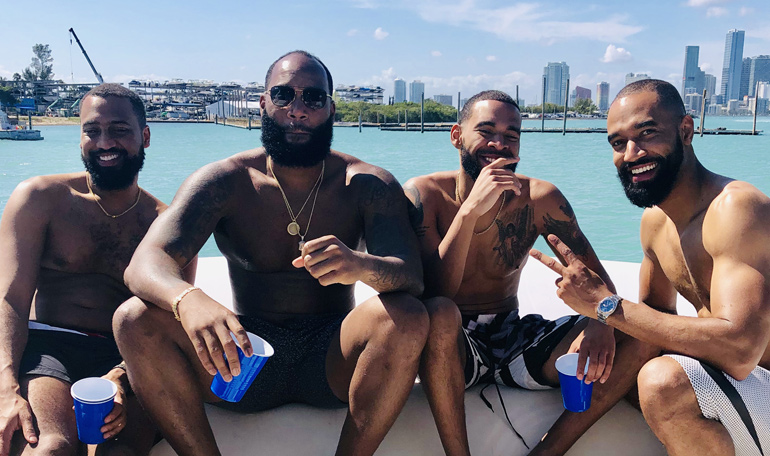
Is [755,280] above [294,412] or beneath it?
above

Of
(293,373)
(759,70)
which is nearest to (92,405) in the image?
(293,373)

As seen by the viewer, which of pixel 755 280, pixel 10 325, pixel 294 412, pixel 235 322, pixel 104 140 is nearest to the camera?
pixel 235 322

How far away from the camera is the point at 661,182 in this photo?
2.29 m

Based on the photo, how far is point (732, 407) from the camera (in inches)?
75.3

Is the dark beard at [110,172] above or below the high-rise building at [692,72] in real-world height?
below

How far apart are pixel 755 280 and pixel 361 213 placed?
1420 millimetres

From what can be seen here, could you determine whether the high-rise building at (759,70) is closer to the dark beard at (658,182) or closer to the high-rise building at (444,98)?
the high-rise building at (444,98)

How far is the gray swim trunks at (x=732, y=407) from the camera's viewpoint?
74.7 inches

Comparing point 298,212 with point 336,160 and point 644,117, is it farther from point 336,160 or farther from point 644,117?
point 644,117

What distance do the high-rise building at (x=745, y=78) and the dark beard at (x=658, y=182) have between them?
18762 centimetres

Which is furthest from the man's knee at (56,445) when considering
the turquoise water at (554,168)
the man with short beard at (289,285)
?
the turquoise water at (554,168)

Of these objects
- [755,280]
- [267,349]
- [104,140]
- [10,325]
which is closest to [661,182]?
[755,280]

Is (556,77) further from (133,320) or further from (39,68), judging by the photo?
(133,320)

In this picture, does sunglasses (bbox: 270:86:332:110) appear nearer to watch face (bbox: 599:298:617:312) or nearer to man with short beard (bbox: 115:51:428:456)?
man with short beard (bbox: 115:51:428:456)
